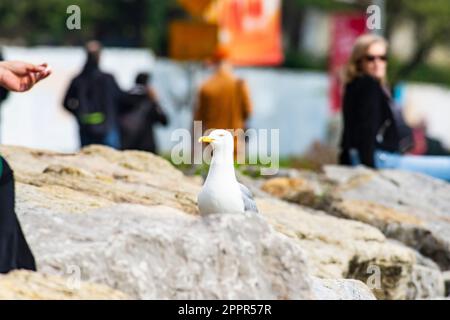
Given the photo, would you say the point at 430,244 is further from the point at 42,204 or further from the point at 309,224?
the point at 42,204

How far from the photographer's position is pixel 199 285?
23.4 ft

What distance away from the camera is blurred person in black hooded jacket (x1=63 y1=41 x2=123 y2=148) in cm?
1584

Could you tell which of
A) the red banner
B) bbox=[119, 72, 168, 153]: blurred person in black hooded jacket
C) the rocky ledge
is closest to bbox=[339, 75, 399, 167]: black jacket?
the rocky ledge

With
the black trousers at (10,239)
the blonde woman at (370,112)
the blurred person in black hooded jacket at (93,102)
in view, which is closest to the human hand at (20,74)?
the black trousers at (10,239)

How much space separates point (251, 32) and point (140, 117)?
5908mm

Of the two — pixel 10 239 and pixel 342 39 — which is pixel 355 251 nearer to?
pixel 10 239

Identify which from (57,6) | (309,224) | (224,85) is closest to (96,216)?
(309,224)

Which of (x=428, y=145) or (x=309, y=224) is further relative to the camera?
(x=428, y=145)

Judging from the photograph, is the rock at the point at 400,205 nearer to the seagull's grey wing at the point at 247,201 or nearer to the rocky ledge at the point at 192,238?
the rocky ledge at the point at 192,238

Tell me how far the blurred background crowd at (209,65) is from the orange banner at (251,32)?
19 mm

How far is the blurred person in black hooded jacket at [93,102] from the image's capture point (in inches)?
624

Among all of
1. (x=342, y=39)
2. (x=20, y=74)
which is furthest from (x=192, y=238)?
(x=342, y=39)
